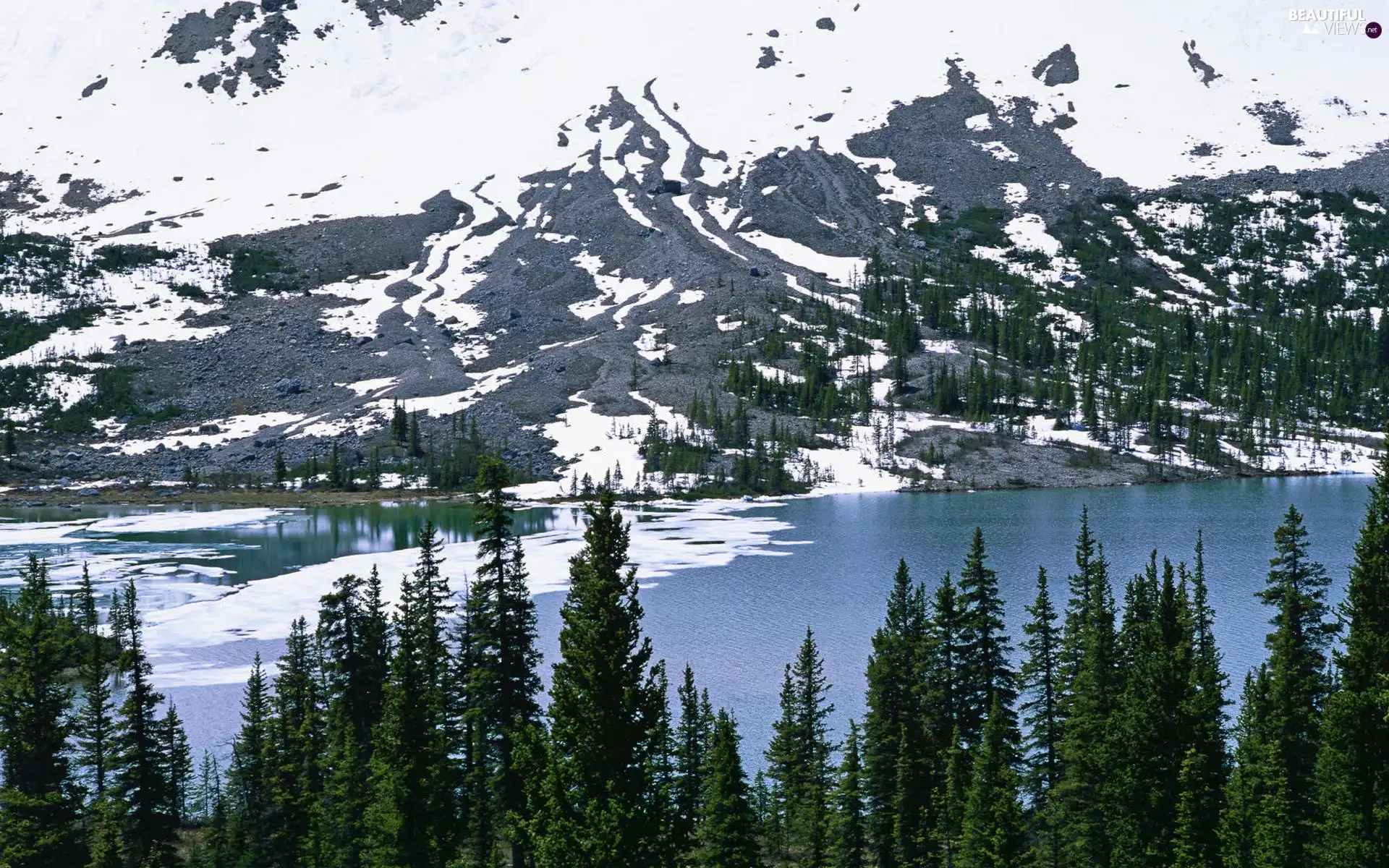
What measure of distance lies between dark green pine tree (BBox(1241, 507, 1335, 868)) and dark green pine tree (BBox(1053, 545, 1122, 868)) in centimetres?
563

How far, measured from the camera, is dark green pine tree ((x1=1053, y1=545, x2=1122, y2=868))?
46406 millimetres

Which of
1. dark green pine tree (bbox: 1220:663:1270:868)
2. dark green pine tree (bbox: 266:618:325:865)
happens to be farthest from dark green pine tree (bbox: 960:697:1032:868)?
dark green pine tree (bbox: 266:618:325:865)

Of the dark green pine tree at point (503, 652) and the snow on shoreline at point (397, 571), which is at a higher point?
the dark green pine tree at point (503, 652)

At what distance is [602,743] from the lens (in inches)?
968

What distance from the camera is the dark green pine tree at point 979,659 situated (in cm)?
5309

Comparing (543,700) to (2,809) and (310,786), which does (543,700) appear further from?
(2,809)

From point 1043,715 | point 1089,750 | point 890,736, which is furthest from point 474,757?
point 1089,750

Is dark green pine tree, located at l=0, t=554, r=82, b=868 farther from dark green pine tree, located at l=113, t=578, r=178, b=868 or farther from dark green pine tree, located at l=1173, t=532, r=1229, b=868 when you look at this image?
dark green pine tree, located at l=1173, t=532, r=1229, b=868

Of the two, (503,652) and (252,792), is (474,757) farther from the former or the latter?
(252,792)

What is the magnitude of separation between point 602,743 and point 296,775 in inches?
1372

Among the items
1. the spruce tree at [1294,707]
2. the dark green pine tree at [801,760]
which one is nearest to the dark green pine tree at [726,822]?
the dark green pine tree at [801,760]

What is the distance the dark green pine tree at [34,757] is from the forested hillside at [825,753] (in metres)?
0.11

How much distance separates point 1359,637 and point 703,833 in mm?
23840

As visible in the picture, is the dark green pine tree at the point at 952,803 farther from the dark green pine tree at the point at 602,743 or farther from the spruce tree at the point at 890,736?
the dark green pine tree at the point at 602,743
